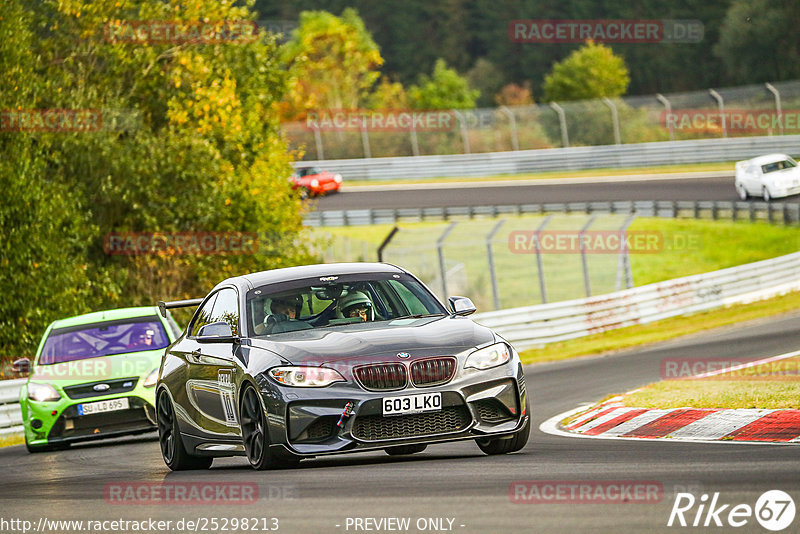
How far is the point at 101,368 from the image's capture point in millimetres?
14906

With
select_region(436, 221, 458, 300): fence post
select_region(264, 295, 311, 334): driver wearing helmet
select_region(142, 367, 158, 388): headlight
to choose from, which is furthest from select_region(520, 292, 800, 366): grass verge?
select_region(264, 295, 311, 334): driver wearing helmet

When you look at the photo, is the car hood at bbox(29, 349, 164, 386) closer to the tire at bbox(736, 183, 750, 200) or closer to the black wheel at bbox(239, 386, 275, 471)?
the black wheel at bbox(239, 386, 275, 471)

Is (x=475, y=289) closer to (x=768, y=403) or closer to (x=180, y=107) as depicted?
(x=180, y=107)

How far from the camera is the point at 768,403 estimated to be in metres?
11.1

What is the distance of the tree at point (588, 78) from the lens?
83.2 metres

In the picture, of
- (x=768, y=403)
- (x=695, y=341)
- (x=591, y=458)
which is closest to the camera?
(x=591, y=458)

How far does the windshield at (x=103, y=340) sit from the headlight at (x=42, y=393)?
1.32ft

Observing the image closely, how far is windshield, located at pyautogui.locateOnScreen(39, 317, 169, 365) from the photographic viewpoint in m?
15.5

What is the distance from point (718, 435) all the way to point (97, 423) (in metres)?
7.51

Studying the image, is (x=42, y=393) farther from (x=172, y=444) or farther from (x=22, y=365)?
(x=172, y=444)

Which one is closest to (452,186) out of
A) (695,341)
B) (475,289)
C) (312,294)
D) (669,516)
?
(475,289)

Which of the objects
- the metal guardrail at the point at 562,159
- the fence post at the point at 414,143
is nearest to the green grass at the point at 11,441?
the metal guardrail at the point at 562,159
